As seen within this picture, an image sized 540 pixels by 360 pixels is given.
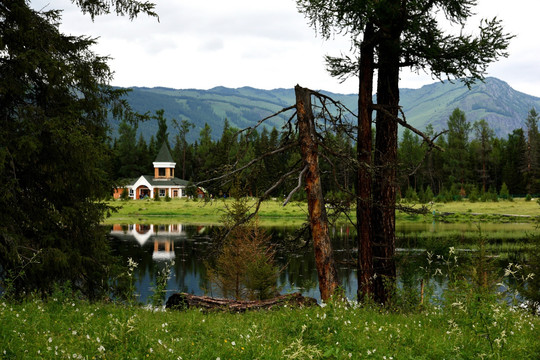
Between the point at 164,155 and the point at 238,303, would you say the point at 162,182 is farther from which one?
the point at 238,303

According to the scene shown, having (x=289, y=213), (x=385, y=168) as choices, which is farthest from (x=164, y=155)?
(x=385, y=168)

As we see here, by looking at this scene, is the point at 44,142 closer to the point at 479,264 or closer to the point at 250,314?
the point at 250,314

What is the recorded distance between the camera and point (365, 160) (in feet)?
35.9

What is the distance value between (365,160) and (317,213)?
7.31 feet

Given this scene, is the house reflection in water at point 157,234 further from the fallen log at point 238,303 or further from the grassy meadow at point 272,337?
the grassy meadow at point 272,337

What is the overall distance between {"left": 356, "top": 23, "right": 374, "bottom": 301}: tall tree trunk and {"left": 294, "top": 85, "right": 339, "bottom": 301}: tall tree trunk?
66.1 inches

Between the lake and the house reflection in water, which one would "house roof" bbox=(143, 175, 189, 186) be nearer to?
the house reflection in water

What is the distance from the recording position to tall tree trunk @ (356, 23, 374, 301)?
10875 mm

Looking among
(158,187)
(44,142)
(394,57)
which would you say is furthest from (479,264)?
(158,187)

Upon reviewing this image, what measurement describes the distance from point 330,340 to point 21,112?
9224mm

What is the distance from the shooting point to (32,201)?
12000mm

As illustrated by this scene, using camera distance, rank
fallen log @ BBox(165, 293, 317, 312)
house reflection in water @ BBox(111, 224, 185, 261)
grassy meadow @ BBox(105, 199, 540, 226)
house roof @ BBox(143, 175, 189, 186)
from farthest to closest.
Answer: house roof @ BBox(143, 175, 189, 186)
grassy meadow @ BBox(105, 199, 540, 226)
house reflection in water @ BBox(111, 224, 185, 261)
fallen log @ BBox(165, 293, 317, 312)

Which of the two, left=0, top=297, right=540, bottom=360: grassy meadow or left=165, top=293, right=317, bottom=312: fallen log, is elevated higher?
left=0, top=297, right=540, bottom=360: grassy meadow

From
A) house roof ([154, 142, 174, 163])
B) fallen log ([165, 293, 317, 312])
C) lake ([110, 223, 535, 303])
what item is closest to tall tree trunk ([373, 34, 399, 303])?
lake ([110, 223, 535, 303])
